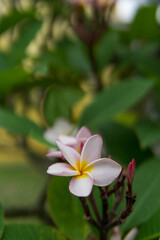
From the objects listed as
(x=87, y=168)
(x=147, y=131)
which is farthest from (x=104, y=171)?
(x=147, y=131)

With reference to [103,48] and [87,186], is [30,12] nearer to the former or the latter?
[103,48]

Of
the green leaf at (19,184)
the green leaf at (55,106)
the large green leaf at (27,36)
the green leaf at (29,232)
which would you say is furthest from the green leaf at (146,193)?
the green leaf at (19,184)

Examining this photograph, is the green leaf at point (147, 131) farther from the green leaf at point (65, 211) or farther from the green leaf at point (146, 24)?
the green leaf at point (146, 24)

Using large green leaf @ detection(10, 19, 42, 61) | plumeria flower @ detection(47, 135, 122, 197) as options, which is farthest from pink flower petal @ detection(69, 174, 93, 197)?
large green leaf @ detection(10, 19, 42, 61)

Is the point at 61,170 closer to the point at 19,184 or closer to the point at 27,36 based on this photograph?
the point at 27,36

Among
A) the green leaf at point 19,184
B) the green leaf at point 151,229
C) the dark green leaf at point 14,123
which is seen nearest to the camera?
the green leaf at point 151,229

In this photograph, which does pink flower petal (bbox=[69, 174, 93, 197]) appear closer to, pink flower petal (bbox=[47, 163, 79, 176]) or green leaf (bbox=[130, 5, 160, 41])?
pink flower petal (bbox=[47, 163, 79, 176])
